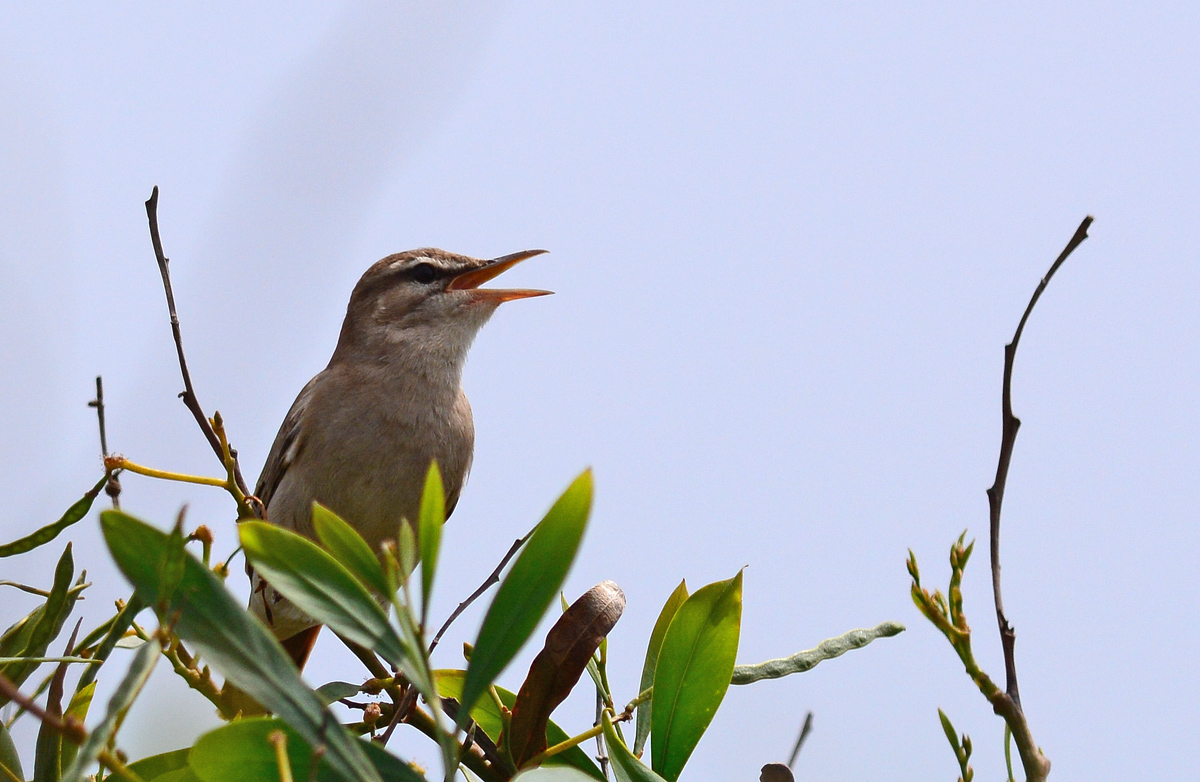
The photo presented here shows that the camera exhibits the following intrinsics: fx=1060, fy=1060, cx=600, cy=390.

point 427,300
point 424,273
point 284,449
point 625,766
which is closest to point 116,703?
point 625,766

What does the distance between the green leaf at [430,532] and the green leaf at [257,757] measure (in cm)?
17

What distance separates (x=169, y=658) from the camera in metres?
1.57

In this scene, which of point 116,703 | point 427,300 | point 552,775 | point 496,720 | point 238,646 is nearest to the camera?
point 116,703

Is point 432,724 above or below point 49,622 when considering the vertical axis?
below

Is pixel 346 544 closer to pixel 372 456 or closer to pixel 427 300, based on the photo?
pixel 372 456

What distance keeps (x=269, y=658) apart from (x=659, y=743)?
2.00ft

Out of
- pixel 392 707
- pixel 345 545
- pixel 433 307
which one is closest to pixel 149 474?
pixel 392 707

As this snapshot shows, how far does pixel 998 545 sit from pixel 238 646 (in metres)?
0.77

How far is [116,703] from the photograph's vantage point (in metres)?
0.65

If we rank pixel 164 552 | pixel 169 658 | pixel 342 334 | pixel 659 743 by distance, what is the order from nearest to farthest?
pixel 164 552
pixel 659 743
pixel 169 658
pixel 342 334

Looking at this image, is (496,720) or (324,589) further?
(496,720)

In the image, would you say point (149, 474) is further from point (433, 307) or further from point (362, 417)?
point (433, 307)

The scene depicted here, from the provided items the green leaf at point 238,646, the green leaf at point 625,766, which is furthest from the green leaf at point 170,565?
the green leaf at point 625,766

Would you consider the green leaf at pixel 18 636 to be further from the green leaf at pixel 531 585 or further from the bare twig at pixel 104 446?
the green leaf at pixel 531 585
